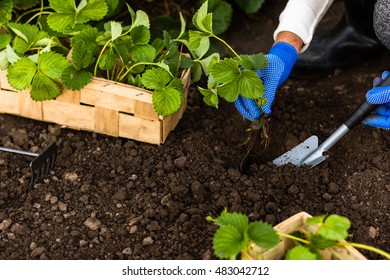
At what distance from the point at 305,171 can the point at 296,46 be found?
0.41 m

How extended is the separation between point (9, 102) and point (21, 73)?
21cm

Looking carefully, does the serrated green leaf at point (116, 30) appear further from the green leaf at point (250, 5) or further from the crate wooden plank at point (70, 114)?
the green leaf at point (250, 5)

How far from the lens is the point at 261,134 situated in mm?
2129

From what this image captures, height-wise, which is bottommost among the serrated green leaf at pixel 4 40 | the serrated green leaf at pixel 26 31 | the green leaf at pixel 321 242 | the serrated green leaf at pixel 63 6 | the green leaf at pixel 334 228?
the serrated green leaf at pixel 4 40

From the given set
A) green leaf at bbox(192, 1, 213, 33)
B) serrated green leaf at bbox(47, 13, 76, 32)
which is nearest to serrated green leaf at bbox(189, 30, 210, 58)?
green leaf at bbox(192, 1, 213, 33)

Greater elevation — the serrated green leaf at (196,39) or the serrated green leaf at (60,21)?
the serrated green leaf at (196,39)

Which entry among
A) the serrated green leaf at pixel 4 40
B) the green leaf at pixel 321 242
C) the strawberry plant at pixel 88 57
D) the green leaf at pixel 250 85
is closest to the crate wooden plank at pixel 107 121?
the strawberry plant at pixel 88 57

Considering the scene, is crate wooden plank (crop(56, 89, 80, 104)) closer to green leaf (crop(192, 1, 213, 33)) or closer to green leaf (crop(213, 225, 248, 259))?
green leaf (crop(192, 1, 213, 33))

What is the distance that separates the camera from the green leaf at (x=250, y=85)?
1864 millimetres

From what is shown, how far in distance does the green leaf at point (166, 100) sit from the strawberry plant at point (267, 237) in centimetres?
55

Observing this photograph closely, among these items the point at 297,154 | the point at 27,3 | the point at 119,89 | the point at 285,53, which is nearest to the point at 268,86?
the point at 285,53

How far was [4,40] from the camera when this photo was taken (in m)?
2.14

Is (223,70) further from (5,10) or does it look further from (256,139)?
(5,10)
